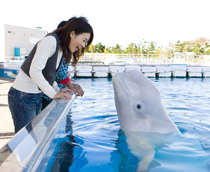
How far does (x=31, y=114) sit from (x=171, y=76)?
44.8ft

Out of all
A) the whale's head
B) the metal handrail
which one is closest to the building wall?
the whale's head

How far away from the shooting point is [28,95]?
2260mm

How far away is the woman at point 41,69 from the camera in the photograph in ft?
6.93

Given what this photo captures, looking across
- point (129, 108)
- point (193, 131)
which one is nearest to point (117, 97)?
point (129, 108)

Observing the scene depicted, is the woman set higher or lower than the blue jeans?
higher

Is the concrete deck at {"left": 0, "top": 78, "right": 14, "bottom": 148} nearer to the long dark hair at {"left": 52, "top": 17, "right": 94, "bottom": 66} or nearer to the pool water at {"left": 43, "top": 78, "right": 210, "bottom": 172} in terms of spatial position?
the pool water at {"left": 43, "top": 78, "right": 210, "bottom": 172}

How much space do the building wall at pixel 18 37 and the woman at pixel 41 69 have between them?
33899 mm

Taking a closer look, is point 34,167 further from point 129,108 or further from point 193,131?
point 193,131

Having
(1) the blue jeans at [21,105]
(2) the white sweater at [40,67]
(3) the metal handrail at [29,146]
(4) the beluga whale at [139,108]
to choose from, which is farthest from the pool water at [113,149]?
(2) the white sweater at [40,67]

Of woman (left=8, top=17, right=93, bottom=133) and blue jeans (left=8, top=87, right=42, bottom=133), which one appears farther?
blue jeans (left=8, top=87, right=42, bottom=133)

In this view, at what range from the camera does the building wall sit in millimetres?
34959

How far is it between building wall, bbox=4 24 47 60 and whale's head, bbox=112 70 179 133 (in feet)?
110

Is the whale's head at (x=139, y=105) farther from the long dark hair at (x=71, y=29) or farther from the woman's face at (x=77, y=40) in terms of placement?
the long dark hair at (x=71, y=29)

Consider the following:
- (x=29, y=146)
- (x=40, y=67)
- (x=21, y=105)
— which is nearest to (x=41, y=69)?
(x=40, y=67)
